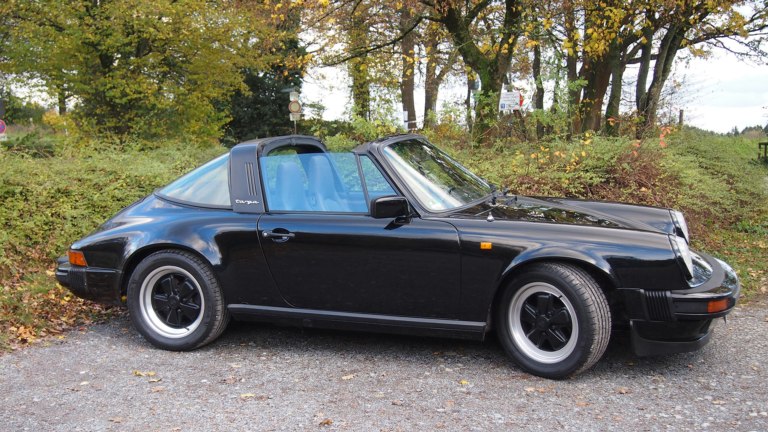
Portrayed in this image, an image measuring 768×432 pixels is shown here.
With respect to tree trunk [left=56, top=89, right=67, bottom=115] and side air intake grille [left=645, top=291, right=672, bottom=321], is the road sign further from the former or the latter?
tree trunk [left=56, top=89, right=67, bottom=115]

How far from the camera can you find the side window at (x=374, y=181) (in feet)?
14.3

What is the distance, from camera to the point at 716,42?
19531 mm

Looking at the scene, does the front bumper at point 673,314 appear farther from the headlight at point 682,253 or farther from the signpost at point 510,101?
the signpost at point 510,101

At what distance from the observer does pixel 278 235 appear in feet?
14.6

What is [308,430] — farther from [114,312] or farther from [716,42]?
[716,42]

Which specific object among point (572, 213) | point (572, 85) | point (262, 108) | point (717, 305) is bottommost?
point (717, 305)

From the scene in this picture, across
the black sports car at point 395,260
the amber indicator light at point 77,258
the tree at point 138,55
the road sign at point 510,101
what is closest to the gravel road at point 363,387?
the black sports car at point 395,260

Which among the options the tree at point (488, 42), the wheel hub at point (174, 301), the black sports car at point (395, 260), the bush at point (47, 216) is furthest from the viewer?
the tree at point (488, 42)

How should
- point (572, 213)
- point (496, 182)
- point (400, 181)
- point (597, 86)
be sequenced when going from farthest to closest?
1. point (597, 86)
2. point (496, 182)
3. point (572, 213)
4. point (400, 181)

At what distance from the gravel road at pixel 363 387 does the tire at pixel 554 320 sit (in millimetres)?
137

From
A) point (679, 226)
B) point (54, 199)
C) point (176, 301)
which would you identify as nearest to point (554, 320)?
point (679, 226)

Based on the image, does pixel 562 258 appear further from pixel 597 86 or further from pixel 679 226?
pixel 597 86

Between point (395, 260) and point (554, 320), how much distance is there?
1.05m

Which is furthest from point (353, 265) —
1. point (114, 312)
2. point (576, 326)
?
point (114, 312)
